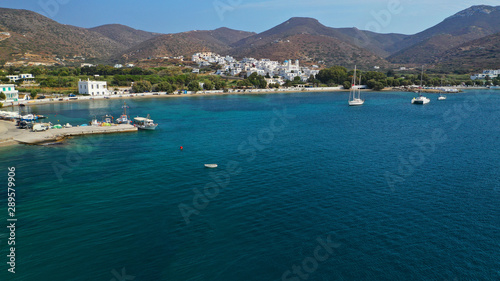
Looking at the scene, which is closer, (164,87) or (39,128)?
(39,128)

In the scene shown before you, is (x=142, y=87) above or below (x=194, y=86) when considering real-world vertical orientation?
below

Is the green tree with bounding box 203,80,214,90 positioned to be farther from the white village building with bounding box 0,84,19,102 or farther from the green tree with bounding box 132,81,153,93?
the white village building with bounding box 0,84,19,102

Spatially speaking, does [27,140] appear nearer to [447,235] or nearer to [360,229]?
[360,229]

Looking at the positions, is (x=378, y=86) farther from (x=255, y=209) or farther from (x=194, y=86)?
(x=255, y=209)

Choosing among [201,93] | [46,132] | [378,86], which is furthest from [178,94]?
[378,86]

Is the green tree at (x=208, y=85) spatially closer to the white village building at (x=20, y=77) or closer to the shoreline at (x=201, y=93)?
the shoreline at (x=201, y=93)

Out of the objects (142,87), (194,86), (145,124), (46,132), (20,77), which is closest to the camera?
(46,132)

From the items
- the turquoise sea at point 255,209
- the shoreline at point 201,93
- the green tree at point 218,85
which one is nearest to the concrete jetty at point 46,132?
the turquoise sea at point 255,209
